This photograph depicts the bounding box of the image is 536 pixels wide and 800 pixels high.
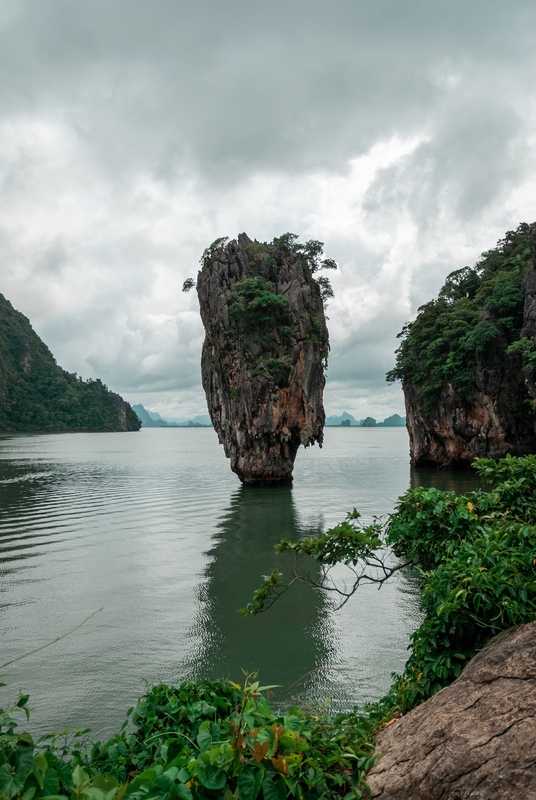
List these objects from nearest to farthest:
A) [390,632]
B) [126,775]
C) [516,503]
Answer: [126,775]
[516,503]
[390,632]

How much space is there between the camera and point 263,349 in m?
26.4

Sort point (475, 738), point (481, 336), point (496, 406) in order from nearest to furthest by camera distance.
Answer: point (475, 738) < point (481, 336) < point (496, 406)

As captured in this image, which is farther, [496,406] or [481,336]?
[496,406]

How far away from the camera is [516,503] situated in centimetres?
431

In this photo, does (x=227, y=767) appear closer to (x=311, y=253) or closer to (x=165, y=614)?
(x=165, y=614)

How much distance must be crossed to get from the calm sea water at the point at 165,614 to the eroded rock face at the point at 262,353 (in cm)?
610

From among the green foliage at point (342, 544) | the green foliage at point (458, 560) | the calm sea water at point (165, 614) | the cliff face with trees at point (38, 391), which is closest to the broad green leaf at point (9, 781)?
the green foliage at point (458, 560)

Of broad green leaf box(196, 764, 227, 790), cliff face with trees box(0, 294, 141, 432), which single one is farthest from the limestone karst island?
cliff face with trees box(0, 294, 141, 432)

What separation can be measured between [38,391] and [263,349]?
10366 centimetres

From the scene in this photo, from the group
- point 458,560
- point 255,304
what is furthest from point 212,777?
point 255,304

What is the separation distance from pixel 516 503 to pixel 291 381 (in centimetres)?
2271

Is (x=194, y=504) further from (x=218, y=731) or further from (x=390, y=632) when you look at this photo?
(x=218, y=731)

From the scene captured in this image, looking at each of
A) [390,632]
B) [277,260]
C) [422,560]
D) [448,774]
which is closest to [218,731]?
[448,774]

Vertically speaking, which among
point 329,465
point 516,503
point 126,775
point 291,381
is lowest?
point 329,465
